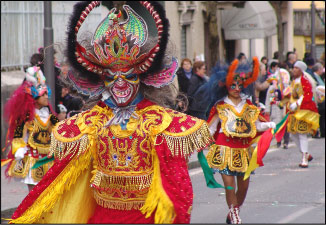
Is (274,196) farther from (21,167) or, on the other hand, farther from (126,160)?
(126,160)

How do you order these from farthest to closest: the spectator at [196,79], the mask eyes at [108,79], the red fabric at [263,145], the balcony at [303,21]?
the balcony at [303,21], the spectator at [196,79], the red fabric at [263,145], the mask eyes at [108,79]

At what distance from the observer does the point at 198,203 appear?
9.61 metres

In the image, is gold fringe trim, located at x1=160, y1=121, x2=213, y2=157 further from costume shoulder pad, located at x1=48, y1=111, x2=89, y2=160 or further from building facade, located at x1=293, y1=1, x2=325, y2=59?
building facade, located at x1=293, y1=1, x2=325, y2=59

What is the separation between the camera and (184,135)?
5.07 metres

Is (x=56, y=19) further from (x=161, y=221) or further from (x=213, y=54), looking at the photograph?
(x=161, y=221)

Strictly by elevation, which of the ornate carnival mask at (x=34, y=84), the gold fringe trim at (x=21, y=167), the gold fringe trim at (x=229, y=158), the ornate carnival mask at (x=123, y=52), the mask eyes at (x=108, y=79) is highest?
the ornate carnival mask at (x=123, y=52)

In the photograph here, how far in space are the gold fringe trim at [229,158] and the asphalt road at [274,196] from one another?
0.60 m

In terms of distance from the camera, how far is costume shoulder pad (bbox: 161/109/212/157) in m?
5.03

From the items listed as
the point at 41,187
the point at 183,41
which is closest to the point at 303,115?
the point at 41,187

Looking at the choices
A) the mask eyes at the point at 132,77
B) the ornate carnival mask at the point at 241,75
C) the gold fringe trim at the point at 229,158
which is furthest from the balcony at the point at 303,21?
the mask eyes at the point at 132,77

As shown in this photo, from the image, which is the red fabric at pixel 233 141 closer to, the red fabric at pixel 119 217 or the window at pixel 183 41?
the red fabric at pixel 119 217

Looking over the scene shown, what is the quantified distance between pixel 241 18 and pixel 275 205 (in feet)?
68.7

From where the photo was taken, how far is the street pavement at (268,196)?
893 cm

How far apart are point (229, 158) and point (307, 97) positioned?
5308mm
